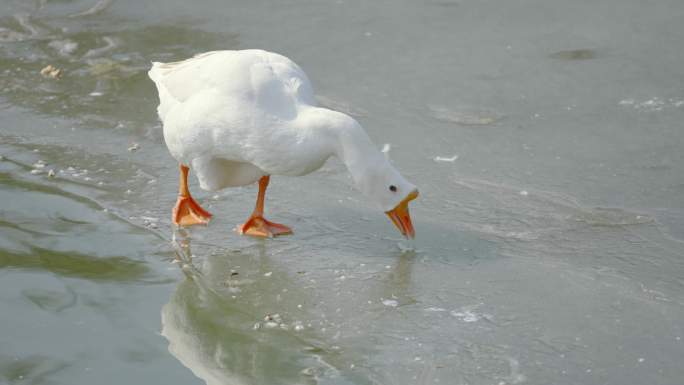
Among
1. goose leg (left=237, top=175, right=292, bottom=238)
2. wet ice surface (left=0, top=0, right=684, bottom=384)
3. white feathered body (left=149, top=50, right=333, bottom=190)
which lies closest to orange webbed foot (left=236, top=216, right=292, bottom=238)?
goose leg (left=237, top=175, right=292, bottom=238)

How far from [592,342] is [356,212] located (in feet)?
7.41

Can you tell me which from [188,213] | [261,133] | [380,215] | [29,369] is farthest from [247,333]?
[380,215]

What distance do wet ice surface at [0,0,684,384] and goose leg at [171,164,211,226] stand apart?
94 mm

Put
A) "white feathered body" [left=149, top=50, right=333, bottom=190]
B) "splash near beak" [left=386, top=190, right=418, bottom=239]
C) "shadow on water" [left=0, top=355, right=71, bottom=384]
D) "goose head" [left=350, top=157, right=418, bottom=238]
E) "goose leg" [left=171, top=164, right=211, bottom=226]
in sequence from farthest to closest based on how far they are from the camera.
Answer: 1. "goose leg" [left=171, top=164, right=211, bottom=226]
2. "splash near beak" [left=386, top=190, right=418, bottom=239]
3. "goose head" [left=350, top=157, right=418, bottom=238]
4. "white feathered body" [left=149, top=50, right=333, bottom=190]
5. "shadow on water" [left=0, top=355, right=71, bottom=384]

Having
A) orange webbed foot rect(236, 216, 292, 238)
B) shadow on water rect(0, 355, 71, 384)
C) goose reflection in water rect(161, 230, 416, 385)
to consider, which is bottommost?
orange webbed foot rect(236, 216, 292, 238)

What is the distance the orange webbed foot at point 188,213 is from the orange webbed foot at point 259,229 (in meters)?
0.29

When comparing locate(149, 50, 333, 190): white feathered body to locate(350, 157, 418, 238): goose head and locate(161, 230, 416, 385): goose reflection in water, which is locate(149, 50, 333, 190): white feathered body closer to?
locate(350, 157, 418, 238): goose head

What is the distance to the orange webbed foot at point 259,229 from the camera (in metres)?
6.04

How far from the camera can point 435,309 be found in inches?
198

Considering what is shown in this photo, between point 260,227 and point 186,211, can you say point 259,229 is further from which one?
point 186,211

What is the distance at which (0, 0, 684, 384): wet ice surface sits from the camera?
457 centimetres

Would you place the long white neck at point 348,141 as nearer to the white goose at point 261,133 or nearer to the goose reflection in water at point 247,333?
the white goose at point 261,133

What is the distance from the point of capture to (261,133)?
545cm

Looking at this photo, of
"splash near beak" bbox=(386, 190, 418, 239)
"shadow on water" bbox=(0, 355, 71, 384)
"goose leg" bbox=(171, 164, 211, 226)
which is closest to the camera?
"shadow on water" bbox=(0, 355, 71, 384)
